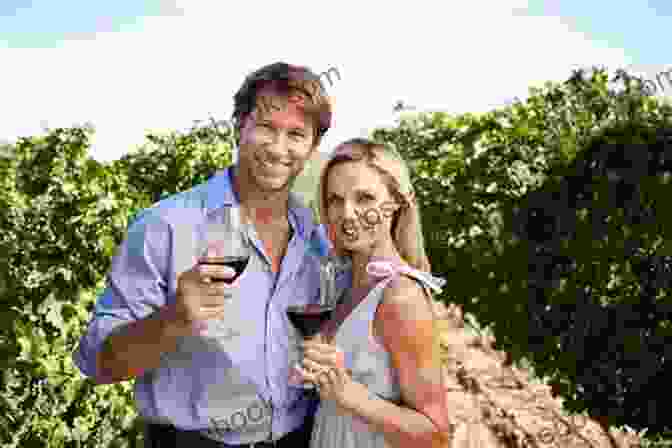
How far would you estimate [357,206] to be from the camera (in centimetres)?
279

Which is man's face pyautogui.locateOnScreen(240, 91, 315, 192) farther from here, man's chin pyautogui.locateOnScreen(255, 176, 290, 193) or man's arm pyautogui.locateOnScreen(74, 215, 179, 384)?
man's arm pyautogui.locateOnScreen(74, 215, 179, 384)

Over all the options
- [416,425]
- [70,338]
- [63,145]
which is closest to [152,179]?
[63,145]

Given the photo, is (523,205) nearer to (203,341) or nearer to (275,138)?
(275,138)

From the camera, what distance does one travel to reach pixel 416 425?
2523 mm

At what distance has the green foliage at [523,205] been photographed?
6.36m

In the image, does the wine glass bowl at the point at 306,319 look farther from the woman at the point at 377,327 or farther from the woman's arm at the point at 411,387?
the woman's arm at the point at 411,387

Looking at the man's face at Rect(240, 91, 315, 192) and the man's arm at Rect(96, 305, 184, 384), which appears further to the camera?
the man's face at Rect(240, 91, 315, 192)

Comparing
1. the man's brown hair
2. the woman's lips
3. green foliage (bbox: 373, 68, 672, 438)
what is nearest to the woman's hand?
the woman's lips

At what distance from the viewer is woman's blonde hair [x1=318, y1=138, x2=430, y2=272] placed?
2.85m

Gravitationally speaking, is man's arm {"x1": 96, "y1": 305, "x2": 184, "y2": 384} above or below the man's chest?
below

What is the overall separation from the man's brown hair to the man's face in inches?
1.1

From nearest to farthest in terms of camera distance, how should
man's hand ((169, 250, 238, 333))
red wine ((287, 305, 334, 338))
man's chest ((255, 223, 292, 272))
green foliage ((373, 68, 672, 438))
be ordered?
man's hand ((169, 250, 238, 333)), red wine ((287, 305, 334, 338)), man's chest ((255, 223, 292, 272)), green foliage ((373, 68, 672, 438))

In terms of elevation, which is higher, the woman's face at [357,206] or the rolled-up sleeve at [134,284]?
the woman's face at [357,206]

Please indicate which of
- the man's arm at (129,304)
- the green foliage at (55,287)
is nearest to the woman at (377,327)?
the man's arm at (129,304)
